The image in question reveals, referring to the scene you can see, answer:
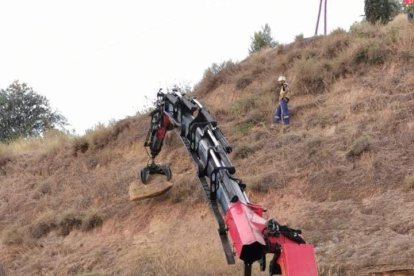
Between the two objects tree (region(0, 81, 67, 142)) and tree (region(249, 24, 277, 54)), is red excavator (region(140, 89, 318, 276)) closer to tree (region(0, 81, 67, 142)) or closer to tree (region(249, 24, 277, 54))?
tree (region(249, 24, 277, 54))

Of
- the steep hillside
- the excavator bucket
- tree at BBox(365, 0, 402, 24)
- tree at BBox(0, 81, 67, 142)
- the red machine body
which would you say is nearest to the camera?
the red machine body

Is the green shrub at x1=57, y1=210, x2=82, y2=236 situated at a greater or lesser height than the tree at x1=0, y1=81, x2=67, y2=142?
lesser

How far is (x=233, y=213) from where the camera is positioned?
6.20 meters

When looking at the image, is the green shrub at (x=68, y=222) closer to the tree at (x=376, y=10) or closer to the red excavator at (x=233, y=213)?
the red excavator at (x=233, y=213)

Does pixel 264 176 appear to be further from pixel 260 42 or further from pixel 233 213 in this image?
pixel 260 42

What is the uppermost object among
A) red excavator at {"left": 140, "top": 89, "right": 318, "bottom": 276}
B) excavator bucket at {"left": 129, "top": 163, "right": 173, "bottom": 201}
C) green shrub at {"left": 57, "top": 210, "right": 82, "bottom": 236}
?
red excavator at {"left": 140, "top": 89, "right": 318, "bottom": 276}

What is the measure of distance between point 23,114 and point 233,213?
29.4m

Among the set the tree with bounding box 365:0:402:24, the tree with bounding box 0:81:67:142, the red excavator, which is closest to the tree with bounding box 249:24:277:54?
the tree with bounding box 365:0:402:24

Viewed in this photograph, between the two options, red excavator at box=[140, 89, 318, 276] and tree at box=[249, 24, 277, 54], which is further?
tree at box=[249, 24, 277, 54]

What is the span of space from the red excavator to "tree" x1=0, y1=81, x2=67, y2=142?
24941 millimetres

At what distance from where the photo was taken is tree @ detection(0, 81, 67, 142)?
32781 mm

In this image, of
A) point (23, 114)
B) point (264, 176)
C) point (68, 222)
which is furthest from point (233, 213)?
point (23, 114)

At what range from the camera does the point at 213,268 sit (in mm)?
10094

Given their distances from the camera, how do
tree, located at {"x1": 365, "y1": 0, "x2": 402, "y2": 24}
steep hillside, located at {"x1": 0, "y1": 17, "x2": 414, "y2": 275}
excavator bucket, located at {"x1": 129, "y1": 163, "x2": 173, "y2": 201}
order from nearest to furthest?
steep hillside, located at {"x1": 0, "y1": 17, "x2": 414, "y2": 275}
excavator bucket, located at {"x1": 129, "y1": 163, "x2": 173, "y2": 201}
tree, located at {"x1": 365, "y1": 0, "x2": 402, "y2": 24}
